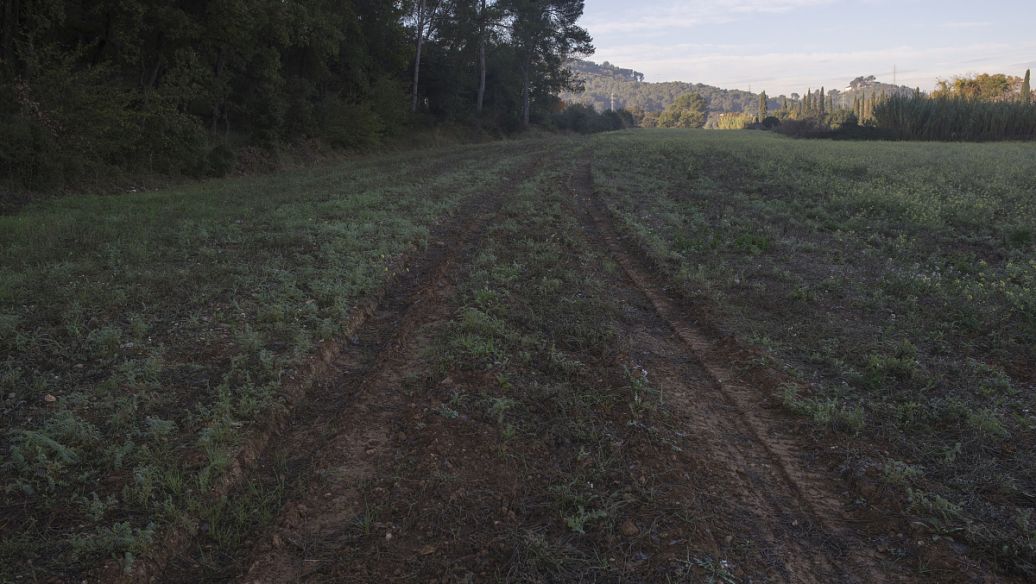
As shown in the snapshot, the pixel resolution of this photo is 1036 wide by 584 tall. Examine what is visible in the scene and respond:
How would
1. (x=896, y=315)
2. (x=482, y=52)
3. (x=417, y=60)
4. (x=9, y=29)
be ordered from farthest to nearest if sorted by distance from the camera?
1. (x=482, y=52)
2. (x=417, y=60)
3. (x=9, y=29)
4. (x=896, y=315)

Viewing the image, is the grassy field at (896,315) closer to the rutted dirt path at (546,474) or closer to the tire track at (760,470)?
the tire track at (760,470)

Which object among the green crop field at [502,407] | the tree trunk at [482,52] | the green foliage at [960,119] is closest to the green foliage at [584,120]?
the tree trunk at [482,52]

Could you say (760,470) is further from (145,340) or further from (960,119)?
(960,119)

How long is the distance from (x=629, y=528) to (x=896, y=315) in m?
5.24

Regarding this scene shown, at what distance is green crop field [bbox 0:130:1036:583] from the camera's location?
305cm

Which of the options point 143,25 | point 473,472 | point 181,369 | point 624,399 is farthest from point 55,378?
point 143,25

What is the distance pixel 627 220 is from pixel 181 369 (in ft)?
27.2

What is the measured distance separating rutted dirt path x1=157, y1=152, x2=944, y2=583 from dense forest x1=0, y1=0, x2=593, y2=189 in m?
11.7

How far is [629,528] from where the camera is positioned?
3.14m

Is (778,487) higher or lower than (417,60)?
lower

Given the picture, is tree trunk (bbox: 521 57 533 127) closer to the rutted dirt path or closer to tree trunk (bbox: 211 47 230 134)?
tree trunk (bbox: 211 47 230 134)

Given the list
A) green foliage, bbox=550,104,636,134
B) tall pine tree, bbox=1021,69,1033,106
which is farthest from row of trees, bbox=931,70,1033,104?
green foliage, bbox=550,104,636,134

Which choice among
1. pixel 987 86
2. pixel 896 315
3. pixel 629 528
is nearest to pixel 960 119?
pixel 987 86

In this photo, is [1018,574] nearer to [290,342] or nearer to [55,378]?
[290,342]
